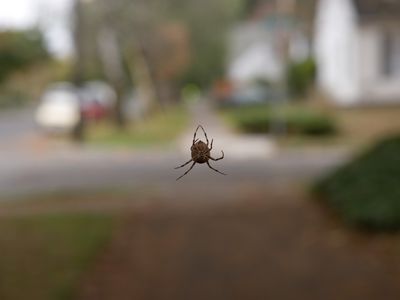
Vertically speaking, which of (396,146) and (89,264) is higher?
(396,146)

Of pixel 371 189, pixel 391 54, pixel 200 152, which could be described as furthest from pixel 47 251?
pixel 391 54

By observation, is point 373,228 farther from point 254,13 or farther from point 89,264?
point 254,13

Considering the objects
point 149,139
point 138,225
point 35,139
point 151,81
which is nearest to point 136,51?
point 151,81

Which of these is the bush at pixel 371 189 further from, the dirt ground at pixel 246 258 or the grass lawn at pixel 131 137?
the grass lawn at pixel 131 137

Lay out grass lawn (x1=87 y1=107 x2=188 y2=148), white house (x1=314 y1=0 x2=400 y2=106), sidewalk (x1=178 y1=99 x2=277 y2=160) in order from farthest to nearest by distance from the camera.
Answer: white house (x1=314 y1=0 x2=400 y2=106) < grass lawn (x1=87 y1=107 x2=188 y2=148) < sidewalk (x1=178 y1=99 x2=277 y2=160)

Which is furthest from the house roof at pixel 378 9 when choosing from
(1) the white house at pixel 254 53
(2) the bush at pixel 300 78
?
(1) the white house at pixel 254 53

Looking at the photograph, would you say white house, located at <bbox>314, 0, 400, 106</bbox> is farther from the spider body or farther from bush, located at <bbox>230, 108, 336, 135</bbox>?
the spider body

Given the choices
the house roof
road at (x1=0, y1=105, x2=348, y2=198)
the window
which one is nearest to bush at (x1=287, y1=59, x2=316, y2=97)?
the house roof
